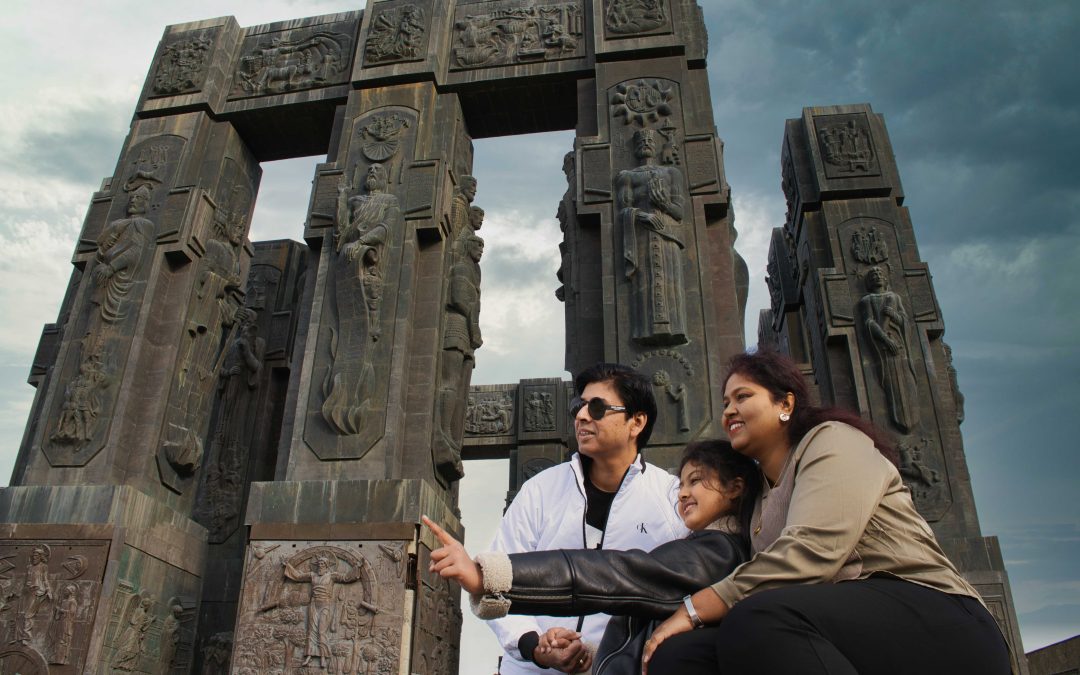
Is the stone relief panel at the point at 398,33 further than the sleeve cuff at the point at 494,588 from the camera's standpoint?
Yes

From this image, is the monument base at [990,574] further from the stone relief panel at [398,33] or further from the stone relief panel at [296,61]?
the stone relief panel at [296,61]

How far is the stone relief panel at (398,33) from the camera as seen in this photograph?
11.6 metres

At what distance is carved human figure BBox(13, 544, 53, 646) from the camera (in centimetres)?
832

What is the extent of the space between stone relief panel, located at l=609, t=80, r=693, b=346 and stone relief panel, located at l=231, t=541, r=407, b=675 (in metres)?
3.72

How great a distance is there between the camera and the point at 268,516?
27.4 ft

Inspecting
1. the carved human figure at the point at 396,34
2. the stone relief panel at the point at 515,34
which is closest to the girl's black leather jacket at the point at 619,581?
the stone relief panel at the point at 515,34

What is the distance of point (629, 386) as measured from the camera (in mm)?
3758

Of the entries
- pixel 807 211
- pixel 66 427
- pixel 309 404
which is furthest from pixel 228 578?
pixel 807 211

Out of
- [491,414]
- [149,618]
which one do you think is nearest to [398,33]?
[149,618]

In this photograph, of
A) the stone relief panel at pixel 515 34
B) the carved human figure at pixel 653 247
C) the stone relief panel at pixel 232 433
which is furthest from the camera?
the stone relief panel at pixel 232 433

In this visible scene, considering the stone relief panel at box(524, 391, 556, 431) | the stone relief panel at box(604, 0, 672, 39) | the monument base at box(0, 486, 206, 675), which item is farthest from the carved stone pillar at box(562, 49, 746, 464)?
the stone relief panel at box(524, 391, 556, 431)

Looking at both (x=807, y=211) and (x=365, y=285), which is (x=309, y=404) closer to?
(x=365, y=285)

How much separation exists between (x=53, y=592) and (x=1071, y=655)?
1017 cm

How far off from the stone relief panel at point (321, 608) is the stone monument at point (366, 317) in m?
0.02
